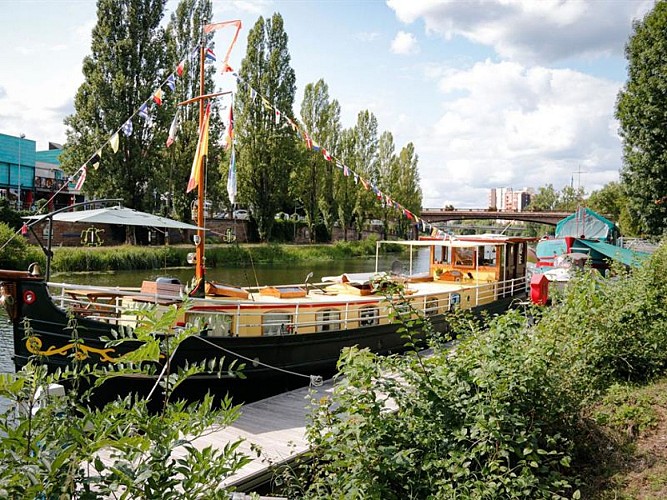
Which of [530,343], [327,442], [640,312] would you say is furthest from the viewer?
[640,312]

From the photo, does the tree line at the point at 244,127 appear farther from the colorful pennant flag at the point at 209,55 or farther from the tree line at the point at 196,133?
the colorful pennant flag at the point at 209,55

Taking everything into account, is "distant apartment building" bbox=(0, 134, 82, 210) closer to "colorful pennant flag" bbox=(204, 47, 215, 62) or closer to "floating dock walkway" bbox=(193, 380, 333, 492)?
"colorful pennant flag" bbox=(204, 47, 215, 62)

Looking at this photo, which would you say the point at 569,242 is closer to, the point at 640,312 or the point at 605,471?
the point at 640,312

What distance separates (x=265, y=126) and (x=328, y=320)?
28.2 metres

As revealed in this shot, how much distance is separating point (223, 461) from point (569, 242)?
846 inches

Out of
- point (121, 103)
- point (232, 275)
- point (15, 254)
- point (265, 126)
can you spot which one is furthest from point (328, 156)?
point (265, 126)

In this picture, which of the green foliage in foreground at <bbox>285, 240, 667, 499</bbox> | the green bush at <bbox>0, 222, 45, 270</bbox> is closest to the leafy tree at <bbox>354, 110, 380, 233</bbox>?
the green bush at <bbox>0, 222, 45, 270</bbox>

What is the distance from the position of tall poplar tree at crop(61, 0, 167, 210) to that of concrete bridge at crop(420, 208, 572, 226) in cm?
3215

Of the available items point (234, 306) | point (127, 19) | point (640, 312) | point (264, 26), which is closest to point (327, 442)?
point (640, 312)

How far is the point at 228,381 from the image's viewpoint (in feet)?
30.2

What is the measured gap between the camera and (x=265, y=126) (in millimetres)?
36844

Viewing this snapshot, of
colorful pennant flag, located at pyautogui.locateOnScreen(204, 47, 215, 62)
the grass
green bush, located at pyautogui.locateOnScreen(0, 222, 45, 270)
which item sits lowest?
the grass

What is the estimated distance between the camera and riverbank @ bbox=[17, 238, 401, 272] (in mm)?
26422

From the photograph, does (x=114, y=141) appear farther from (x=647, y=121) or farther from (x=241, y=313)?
(x=647, y=121)
